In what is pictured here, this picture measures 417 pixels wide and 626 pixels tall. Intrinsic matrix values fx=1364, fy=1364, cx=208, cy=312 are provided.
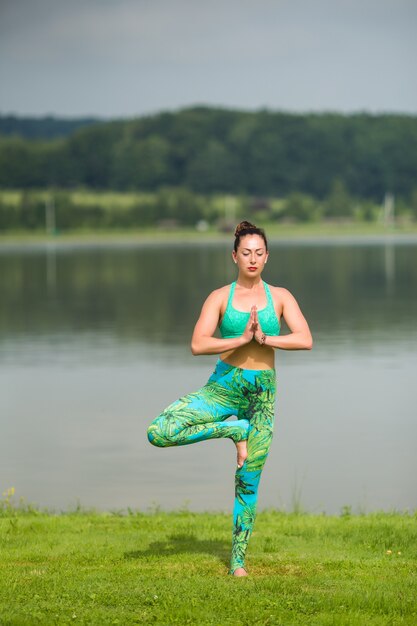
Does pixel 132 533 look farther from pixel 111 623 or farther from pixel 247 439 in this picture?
pixel 111 623

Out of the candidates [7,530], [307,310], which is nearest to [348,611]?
[7,530]

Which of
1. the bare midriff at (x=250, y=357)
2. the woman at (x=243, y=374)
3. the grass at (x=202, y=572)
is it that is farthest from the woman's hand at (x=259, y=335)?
the grass at (x=202, y=572)

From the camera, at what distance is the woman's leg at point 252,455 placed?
8.05m

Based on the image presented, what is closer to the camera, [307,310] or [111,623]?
[111,623]

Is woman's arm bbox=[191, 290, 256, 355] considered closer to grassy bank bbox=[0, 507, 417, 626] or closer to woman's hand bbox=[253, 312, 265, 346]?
woman's hand bbox=[253, 312, 265, 346]

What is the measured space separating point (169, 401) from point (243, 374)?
1209cm

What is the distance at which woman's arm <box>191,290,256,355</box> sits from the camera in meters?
7.77

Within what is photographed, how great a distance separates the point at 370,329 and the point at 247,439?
2450 centimetres

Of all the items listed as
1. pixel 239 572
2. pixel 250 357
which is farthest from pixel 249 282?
pixel 239 572

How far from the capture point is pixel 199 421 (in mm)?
7922

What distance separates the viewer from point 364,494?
1347cm

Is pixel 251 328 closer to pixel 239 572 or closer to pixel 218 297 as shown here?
pixel 218 297

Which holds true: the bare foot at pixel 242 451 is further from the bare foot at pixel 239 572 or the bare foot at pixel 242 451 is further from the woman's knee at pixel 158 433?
the bare foot at pixel 239 572

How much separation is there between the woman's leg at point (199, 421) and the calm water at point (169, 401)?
4859 millimetres
